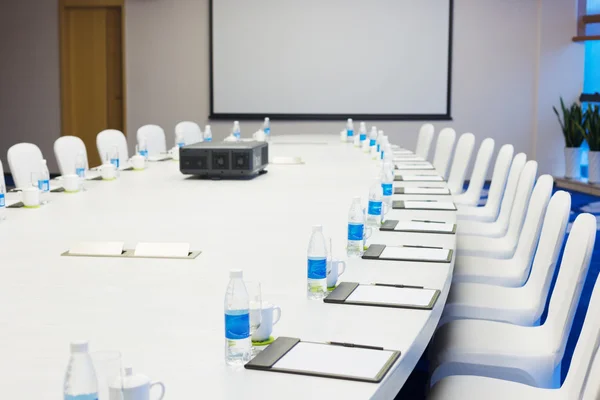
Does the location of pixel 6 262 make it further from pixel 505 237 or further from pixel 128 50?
pixel 128 50

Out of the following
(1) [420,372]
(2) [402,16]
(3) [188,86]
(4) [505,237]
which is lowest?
(1) [420,372]

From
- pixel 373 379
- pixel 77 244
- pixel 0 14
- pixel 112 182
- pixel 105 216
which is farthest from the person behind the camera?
pixel 0 14

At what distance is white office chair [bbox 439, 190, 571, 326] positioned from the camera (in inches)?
121

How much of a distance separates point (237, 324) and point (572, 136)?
9.44 meters

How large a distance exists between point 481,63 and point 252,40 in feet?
9.94

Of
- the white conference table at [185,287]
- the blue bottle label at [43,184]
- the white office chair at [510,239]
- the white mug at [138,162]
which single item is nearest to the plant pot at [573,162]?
the white office chair at [510,239]

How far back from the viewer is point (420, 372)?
410 centimetres

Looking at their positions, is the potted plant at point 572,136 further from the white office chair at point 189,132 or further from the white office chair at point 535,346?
the white office chair at point 535,346

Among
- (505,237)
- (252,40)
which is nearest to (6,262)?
(505,237)

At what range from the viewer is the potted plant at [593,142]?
9977 mm

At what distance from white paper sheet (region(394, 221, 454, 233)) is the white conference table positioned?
0.10 m

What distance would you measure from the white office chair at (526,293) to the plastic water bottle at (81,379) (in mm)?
1971

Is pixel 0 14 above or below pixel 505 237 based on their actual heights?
above

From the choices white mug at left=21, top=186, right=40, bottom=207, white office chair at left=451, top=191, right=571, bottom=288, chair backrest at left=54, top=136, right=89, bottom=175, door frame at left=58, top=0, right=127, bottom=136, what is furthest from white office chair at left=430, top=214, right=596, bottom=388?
door frame at left=58, top=0, right=127, bottom=136
